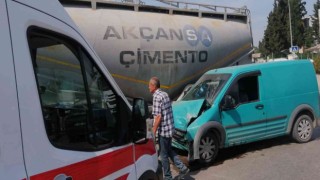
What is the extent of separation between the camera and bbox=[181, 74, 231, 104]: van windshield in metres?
8.51

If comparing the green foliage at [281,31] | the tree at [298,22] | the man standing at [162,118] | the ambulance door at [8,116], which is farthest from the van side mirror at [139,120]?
the tree at [298,22]

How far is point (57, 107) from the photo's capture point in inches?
101

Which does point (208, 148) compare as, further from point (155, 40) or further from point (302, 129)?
point (155, 40)

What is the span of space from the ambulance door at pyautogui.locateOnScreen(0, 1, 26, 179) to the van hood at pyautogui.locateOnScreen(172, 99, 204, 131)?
5923mm

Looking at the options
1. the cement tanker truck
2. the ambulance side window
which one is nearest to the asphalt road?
the cement tanker truck

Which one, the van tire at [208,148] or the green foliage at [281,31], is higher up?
the green foliage at [281,31]

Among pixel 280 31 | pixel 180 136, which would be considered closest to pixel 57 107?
pixel 180 136

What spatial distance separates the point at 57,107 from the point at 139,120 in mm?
874

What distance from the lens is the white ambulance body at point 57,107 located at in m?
2.02

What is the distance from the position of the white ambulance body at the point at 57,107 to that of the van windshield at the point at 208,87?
513 centimetres

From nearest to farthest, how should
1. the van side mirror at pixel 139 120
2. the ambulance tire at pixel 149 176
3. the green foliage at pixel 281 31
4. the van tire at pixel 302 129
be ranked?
the van side mirror at pixel 139 120, the ambulance tire at pixel 149 176, the van tire at pixel 302 129, the green foliage at pixel 281 31

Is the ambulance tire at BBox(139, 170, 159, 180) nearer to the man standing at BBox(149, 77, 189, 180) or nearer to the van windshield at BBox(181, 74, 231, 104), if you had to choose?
the man standing at BBox(149, 77, 189, 180)

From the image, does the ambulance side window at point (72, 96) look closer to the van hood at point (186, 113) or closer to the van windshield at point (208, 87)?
the van hood at point (186, 113)

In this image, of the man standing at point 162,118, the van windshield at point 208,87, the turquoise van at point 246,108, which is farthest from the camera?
the van windshield at point 208,87
